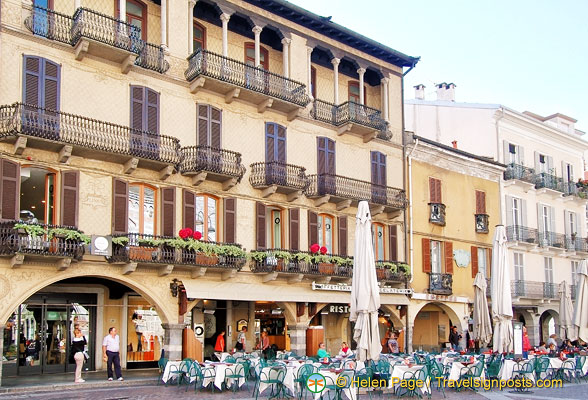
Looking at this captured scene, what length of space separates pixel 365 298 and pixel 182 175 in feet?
26.5

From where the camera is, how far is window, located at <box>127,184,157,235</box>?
74.9ft

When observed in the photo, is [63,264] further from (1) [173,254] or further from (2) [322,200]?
(2) [322,200]

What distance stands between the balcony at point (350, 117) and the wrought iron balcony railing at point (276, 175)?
3.22m

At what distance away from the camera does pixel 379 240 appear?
3117 cm

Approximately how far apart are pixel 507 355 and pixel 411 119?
70.6 feet

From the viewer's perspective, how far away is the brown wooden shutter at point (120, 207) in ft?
72.0

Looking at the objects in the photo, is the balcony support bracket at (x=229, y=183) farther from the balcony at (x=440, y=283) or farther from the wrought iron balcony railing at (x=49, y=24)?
the balcony at (x=440, y=283)

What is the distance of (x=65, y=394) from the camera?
18.2 m

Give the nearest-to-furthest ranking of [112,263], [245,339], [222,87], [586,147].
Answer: [112,263], [222,87], [245,339], [586,147]

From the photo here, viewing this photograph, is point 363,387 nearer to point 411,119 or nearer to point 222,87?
point 222,87

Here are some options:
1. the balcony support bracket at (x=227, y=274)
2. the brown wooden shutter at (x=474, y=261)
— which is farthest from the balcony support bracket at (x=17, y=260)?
the brown wooden shutter at (x=474, y=261)

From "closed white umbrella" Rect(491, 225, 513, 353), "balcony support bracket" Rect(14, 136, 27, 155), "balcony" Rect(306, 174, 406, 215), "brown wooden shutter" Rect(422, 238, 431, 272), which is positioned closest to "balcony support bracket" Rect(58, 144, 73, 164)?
"balcony support bracket" Rect(14, 136, 27, 155)

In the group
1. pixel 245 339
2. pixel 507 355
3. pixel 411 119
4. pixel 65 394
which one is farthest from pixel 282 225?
pixel 411 119

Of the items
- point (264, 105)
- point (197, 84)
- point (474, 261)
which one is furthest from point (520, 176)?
point (197, 84)
